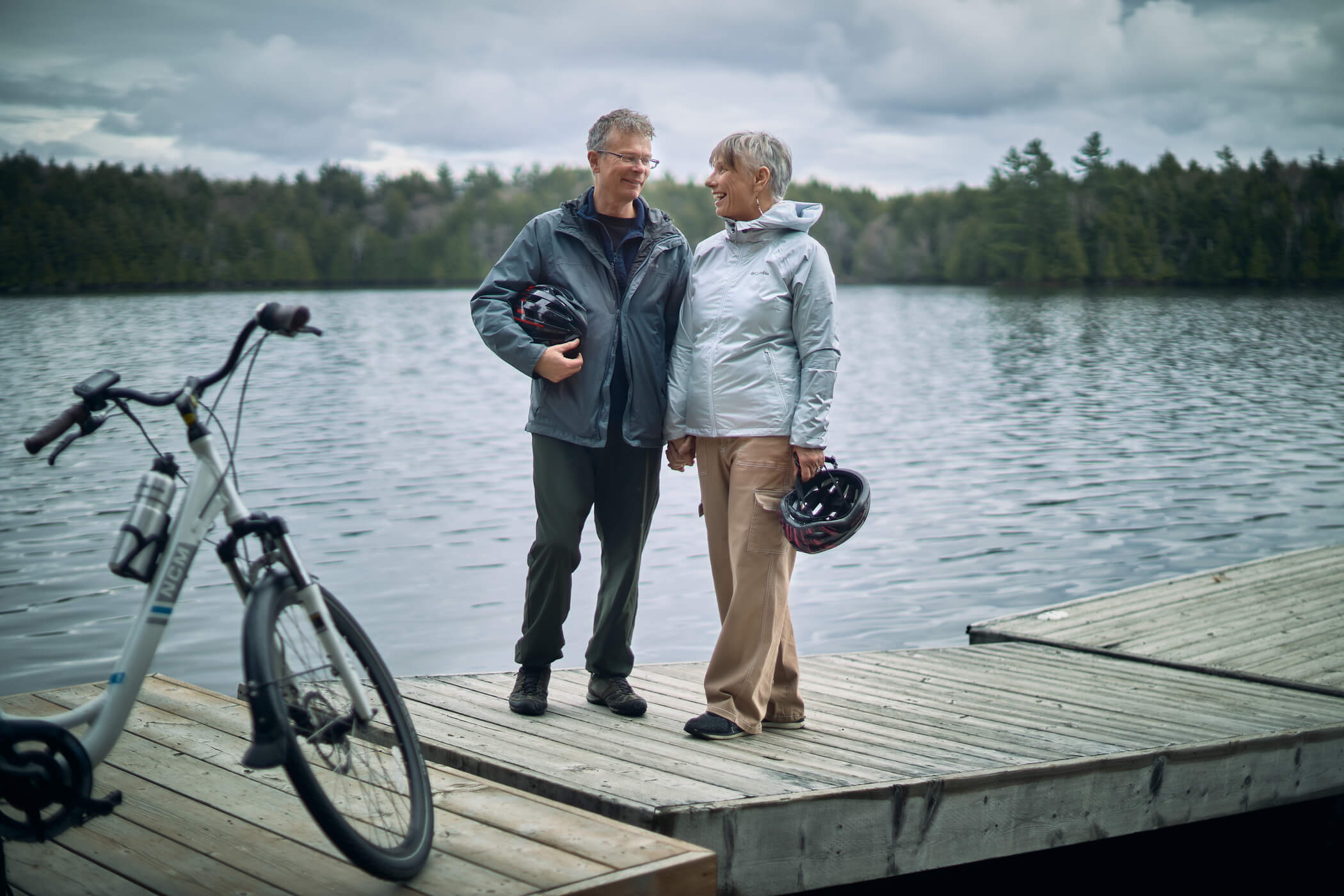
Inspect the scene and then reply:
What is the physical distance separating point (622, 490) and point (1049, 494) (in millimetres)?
11933

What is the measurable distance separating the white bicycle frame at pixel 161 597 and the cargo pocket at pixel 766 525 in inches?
62.5

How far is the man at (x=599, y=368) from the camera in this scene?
386 cm

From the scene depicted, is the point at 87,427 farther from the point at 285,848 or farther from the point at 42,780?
the point at 285,848

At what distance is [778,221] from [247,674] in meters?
→ 2.13

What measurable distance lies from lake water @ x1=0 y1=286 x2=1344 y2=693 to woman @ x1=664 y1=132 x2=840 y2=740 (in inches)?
67.7

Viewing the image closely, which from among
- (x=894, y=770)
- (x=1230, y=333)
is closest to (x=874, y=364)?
(x=1230, y=333)

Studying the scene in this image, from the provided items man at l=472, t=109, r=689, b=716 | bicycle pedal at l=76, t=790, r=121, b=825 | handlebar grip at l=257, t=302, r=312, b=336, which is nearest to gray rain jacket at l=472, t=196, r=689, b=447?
man at l=472, t=109, r=689, b=716

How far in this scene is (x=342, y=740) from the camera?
8.93ft

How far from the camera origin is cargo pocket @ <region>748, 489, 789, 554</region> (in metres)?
3.76

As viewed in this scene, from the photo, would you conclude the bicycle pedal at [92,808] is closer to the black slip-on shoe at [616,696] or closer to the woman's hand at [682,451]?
the black slip-on shoe at [616,696]

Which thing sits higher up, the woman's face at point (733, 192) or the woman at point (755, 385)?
the woman's face at point (733, 192)

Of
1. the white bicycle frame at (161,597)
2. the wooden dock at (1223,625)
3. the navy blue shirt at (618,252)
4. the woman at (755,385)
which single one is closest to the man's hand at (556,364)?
the navy blue shirt at (618,252)

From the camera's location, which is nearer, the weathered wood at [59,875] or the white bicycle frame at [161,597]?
the white bicycle frame at [161,597]

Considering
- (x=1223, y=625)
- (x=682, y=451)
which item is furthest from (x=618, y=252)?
(x=1223, y=625)
